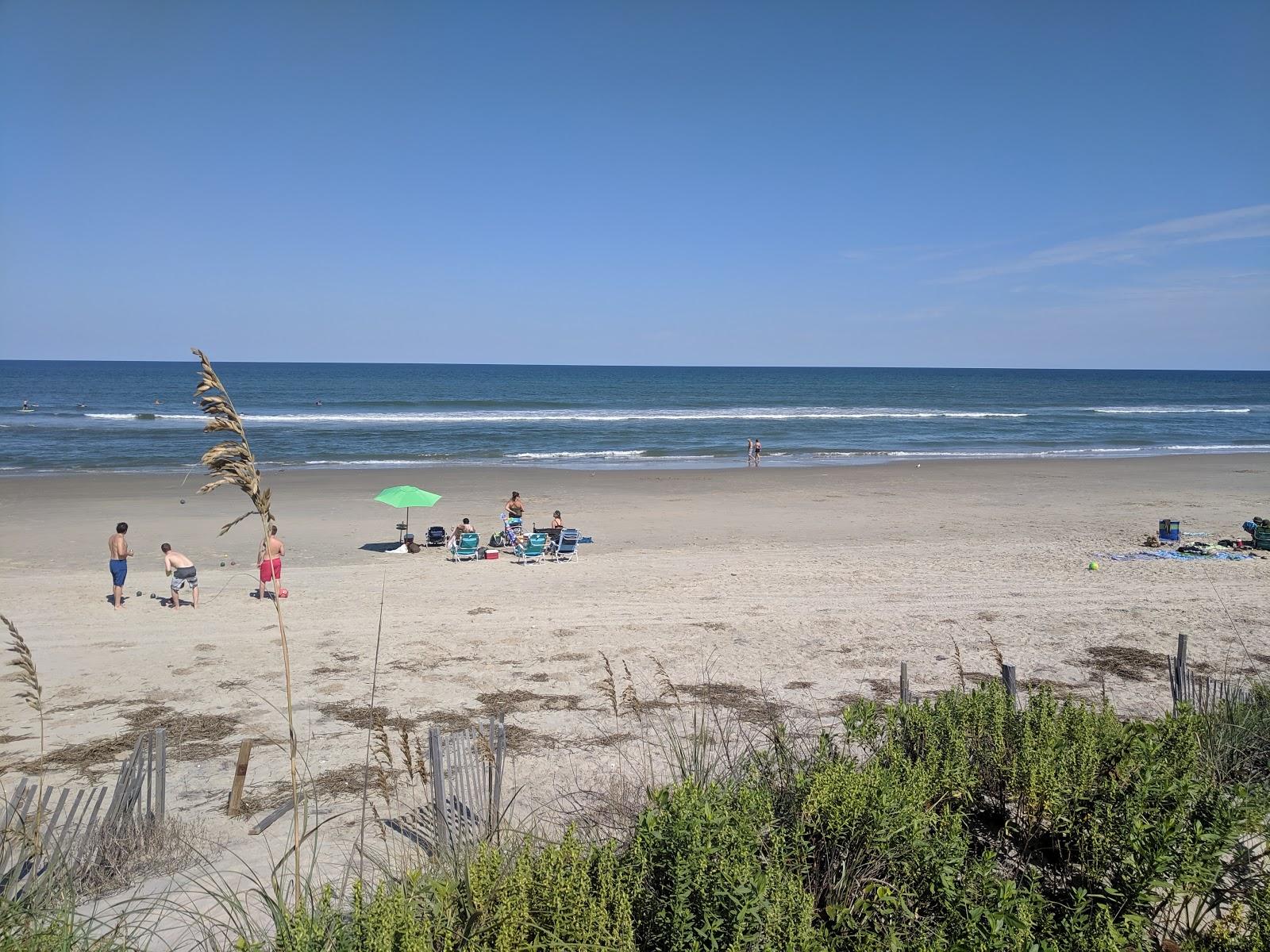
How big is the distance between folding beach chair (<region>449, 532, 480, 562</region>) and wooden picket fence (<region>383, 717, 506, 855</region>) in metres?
9.88

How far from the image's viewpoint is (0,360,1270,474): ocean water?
3478 centimetres

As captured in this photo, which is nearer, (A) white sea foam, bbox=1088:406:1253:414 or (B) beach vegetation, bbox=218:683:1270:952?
(B) beach vegetation, bbox=218:683:1270:952

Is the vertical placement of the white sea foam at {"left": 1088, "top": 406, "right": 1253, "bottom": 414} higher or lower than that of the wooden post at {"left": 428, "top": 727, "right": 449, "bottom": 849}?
higher

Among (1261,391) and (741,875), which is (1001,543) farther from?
(1261,391)

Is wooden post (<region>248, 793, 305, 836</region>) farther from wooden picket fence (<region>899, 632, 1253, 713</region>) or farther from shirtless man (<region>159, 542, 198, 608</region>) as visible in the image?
shirtless man (<region>159, 542, 198, 608</region>)

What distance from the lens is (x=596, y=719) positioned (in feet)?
26.6

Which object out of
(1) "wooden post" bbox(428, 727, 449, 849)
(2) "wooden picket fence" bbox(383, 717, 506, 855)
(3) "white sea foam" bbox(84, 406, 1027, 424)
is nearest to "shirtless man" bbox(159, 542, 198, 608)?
(2) "wooden picket fence" bbox(383, 717, 506, 855)

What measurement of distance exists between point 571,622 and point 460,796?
20.6ft

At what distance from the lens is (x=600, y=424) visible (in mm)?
49031

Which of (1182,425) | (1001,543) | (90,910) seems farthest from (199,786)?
(1182,425)

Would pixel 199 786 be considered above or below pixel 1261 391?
below

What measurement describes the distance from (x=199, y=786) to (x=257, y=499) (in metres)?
5.39

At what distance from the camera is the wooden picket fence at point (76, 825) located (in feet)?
13.5

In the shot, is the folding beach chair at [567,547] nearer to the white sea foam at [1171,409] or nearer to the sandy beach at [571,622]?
the sandy beach at [571,622]
